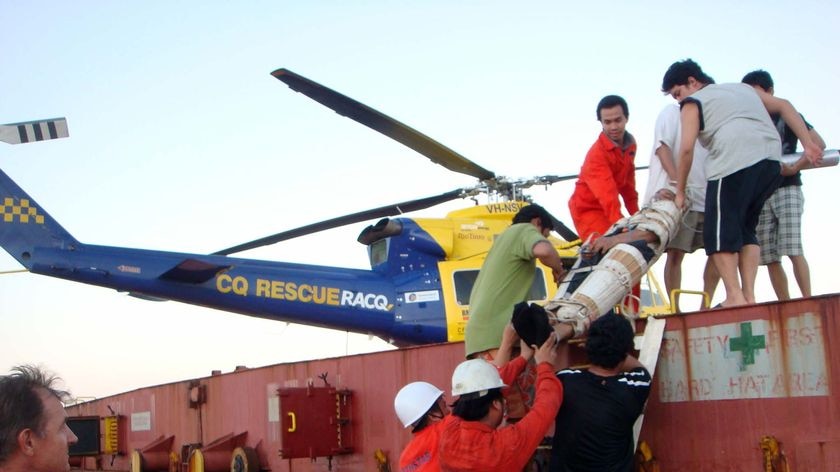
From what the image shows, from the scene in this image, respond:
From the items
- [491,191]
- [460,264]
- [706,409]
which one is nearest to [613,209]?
[706,409]

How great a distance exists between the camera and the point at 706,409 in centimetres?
519

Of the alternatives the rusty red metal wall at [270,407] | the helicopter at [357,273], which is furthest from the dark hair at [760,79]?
the helicopter at [357,273]

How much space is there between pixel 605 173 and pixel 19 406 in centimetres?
481

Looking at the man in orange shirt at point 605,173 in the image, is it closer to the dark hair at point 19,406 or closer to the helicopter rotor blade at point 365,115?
the dark hair at point 19,406

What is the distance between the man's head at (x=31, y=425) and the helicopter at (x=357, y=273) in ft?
30.8

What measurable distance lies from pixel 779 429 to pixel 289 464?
433 cm

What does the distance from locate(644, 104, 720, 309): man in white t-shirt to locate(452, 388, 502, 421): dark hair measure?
6.75 ft

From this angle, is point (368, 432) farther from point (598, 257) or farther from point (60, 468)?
point (60, 468)

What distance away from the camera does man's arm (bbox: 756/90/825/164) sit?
20.9 feet

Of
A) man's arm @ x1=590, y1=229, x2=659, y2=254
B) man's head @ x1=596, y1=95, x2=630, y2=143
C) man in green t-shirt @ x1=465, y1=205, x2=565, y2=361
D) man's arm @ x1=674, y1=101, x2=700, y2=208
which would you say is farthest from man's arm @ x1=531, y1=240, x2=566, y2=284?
man's head @ x1=596, y1=95, x2=630, y2=143

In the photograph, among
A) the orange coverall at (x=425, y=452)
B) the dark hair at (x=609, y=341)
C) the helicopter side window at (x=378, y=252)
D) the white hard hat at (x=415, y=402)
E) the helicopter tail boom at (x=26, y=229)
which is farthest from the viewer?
the helicopter tail boom at (x=26, y=229)

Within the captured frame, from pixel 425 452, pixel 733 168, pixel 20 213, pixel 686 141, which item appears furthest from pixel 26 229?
pixel 733 168

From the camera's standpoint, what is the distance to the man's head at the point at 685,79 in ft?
21.5

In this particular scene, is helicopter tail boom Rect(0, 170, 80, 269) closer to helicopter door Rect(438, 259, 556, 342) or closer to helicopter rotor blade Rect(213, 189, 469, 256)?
helicopter rotor blade Rect(213, 189, 469, 256)
